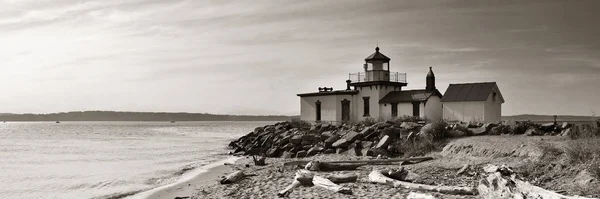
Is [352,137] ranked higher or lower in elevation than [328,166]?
higher

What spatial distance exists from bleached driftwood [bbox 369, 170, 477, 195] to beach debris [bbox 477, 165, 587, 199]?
0.40 m

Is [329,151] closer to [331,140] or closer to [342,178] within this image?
[331,140]

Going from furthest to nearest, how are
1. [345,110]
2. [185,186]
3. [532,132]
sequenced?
[345,110]
[532,132]
[185,186]

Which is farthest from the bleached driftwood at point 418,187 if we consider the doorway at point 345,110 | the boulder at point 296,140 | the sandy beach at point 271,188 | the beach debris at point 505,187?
the doorway at point 345,110

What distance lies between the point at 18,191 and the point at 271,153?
12669 mm

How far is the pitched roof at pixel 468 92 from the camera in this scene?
32.2m

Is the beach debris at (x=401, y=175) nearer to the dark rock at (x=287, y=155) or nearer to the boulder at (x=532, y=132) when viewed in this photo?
the boulder at (x=532, y=132)

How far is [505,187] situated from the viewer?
364 inches

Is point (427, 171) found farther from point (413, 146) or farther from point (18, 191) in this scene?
point (18, 191)

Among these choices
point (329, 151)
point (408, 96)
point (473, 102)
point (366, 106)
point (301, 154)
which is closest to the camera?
point (329, 151)

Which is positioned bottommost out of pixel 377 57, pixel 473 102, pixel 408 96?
pixel 473 102

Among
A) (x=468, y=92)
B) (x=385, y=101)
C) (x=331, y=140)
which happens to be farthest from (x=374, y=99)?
(x=331, y=140)

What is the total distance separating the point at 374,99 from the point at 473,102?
305 inches

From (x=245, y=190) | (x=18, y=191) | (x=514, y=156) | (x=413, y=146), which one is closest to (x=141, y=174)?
(x=18, y=191)
